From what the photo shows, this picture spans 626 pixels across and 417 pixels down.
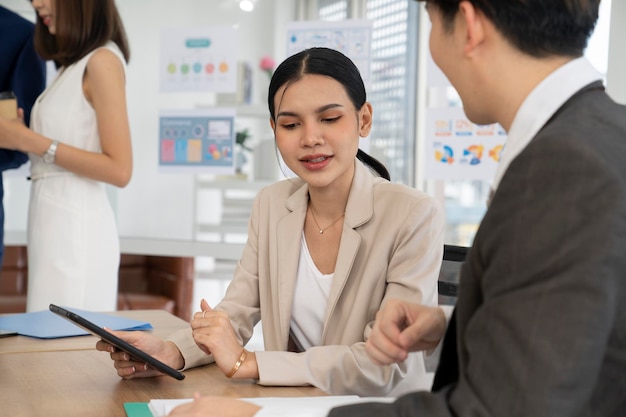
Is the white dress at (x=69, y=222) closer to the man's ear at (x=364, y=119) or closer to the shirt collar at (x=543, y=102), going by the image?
the man's ear at (x=364, y=119)

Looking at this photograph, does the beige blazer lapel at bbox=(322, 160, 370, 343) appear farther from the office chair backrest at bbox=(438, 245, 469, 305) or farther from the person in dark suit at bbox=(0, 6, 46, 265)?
the person in dark suit at bbox=(0, 6, 46, 265)

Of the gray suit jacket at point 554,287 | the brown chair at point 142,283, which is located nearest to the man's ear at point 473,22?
the gray suit jacket at point 554,287

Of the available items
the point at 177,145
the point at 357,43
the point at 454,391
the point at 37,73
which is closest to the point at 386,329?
the point at 454,391

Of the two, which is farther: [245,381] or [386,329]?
[245,381]

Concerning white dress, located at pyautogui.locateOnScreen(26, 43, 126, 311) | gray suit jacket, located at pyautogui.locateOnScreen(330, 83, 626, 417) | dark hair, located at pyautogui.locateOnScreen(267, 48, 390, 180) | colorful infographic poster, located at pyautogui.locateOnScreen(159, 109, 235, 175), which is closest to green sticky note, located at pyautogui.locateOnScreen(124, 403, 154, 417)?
gray suit jacket, located at pyautogui.locateOnScreen(330, 83, 626, 417)

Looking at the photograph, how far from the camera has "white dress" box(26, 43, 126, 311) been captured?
254 centimetres

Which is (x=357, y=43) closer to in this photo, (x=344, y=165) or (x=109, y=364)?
(x=344, y=165)

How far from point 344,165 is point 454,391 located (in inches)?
39.8

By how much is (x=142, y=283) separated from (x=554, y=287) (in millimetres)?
4249

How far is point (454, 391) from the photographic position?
2.79 ft

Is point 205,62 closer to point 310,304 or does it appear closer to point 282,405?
point 310,304

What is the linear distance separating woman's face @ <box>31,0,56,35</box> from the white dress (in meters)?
0.15

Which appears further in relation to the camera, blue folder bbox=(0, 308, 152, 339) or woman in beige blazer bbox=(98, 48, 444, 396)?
blue folder bbox=(0, 308, 152, 339)

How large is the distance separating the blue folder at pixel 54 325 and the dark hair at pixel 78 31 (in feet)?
3.33
